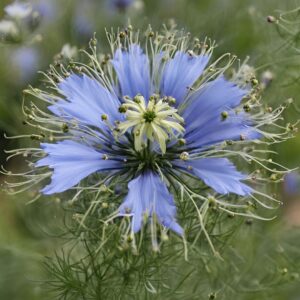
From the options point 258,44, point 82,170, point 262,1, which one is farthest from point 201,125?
point 262,1

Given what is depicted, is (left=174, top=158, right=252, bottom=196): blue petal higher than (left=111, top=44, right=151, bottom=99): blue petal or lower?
lower

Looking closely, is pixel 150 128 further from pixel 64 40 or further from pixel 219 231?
pixel 64 40

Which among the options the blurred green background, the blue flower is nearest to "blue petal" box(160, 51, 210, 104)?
the blue flower

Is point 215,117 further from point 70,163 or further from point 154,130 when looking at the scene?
point 70,163

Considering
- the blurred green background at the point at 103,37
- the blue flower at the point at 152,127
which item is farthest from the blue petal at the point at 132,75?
the blurred green background at the point at 103,37

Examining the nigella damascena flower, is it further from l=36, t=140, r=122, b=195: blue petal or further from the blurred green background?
the blurred green background

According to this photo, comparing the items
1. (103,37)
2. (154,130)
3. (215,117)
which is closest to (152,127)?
(154,130)
